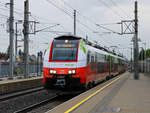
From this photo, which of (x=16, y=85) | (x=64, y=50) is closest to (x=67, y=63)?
(x=64, y=50)

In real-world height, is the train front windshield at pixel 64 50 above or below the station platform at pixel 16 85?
above

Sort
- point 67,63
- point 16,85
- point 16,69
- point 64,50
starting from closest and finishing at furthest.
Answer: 1. point 67,63
2. point 64,50
3. point 16,85
4. point 16,69

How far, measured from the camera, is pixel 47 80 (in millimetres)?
12484

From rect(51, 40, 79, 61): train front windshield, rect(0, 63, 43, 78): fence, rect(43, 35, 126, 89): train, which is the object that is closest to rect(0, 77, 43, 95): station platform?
rect(43, 35, 126, 89): train

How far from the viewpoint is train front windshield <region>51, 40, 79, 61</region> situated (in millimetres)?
12891

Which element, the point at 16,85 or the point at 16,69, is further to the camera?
the point at 16,69

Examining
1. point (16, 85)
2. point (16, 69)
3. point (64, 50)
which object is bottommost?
point (16, 85)

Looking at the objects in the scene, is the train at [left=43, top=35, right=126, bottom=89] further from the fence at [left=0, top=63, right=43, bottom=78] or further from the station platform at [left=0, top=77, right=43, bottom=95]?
the fence at [left=0, top=63, right=43, bottom=78]

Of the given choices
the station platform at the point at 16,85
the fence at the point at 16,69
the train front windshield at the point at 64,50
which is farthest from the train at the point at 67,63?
the fence at the point at 16,69

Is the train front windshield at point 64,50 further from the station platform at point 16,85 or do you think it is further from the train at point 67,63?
the station platform at point 16,85

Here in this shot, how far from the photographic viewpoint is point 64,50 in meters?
13.1

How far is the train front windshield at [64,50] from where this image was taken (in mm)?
12891

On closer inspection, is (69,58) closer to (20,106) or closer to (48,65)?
(48,65)

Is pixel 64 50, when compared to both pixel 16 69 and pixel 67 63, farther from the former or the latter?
pixel 16 69
